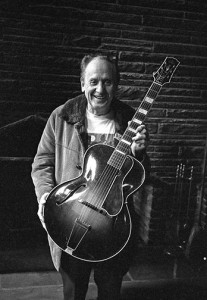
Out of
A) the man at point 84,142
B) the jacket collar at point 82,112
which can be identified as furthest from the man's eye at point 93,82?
the jacket collar at point 82,112

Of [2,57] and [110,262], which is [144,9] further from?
[110,262]

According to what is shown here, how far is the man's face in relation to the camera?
6.34 ft

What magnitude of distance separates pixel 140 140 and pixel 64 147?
0.44 metres

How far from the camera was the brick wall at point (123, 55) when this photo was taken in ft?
10.1

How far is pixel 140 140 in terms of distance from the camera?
6.16ft

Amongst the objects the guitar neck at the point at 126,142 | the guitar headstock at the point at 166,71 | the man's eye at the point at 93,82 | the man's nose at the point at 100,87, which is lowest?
the guitar neck at the point at 126,142

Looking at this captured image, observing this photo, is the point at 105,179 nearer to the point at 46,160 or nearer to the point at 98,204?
the point at 98,204

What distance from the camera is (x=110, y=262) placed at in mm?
1997

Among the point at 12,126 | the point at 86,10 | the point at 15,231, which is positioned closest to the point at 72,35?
the point at 86,10

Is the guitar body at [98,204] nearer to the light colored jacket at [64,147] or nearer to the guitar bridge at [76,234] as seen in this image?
the guitar bridge at [76,234]

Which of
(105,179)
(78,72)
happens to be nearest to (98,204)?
(105,179)

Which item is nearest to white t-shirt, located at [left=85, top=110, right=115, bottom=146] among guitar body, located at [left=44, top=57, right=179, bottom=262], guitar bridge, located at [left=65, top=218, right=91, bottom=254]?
guitar body, located at [left=44, top=57, right=179, bottom=262]

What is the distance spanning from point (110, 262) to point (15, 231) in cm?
169

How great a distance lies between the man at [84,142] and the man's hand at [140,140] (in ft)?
0.04
